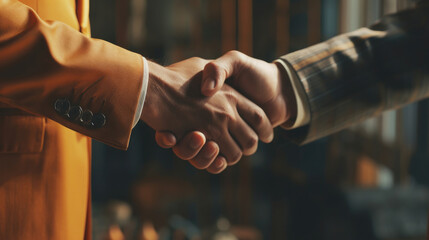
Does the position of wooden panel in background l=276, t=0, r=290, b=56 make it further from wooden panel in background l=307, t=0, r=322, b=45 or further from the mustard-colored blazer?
the mustard-colored blazer

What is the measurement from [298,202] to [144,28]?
1.10m

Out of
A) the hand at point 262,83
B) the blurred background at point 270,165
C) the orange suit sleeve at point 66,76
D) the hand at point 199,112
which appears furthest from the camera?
the blurred background at point 270,165

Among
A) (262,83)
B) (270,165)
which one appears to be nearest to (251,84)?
(262,83)

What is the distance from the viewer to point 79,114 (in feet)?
2.27

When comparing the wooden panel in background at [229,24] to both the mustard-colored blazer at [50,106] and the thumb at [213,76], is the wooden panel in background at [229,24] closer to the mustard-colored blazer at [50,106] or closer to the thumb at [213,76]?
the thumb at [213,76]

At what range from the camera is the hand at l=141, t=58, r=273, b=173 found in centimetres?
84

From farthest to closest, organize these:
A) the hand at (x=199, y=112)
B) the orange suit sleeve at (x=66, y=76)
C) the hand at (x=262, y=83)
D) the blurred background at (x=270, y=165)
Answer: the blurred background at (x=270, y=165) → the hand at (x=262, y=83) → the hand at (x=199, y=112) → the orange suit sleeve at (x=66, y=76)

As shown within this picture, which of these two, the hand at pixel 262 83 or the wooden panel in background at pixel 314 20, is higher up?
the hand at pixel 262 83

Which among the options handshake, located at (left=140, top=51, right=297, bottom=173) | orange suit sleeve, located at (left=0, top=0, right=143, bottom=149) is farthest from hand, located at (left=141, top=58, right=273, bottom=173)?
orange suit sleeve, located at (left=0, top=0, right=143, bottom=149)

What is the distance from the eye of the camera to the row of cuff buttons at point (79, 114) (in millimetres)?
683

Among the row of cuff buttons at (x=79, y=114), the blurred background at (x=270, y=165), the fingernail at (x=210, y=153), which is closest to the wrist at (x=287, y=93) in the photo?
the fingernail at (x=210, y=153)

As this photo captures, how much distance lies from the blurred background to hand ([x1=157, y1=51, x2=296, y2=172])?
3.25ft

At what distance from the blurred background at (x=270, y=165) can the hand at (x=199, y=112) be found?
1.05 metres

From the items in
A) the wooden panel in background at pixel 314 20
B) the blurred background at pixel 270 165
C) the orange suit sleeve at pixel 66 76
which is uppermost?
the orange suit sleeve at pixel 66 76
